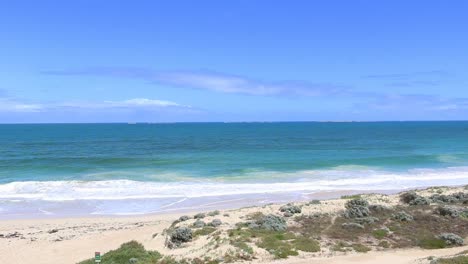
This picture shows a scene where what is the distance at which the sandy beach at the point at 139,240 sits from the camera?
14.6 metres

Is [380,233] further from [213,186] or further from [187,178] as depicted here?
[187,178]

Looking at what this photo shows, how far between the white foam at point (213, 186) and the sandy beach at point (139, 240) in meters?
7.51

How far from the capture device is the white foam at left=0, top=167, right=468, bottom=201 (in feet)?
105

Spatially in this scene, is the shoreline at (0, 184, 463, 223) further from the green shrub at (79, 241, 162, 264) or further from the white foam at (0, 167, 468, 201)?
the green shrub at (79, 241, 162, 264)

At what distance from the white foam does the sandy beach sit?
7.51 meters

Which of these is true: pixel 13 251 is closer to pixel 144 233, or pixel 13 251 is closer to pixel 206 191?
pixel 144 233

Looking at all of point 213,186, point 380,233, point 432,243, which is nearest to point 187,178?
point 213,186

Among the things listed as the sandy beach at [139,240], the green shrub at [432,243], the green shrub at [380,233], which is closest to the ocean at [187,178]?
the sandy beach at [139,240]

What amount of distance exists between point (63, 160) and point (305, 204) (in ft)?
135

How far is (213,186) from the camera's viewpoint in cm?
3500

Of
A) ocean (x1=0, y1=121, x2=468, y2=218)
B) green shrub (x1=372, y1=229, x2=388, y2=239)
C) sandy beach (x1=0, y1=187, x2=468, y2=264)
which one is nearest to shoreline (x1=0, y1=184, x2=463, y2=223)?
ocean (x1=0, y1=121, x2=468, y2=218)

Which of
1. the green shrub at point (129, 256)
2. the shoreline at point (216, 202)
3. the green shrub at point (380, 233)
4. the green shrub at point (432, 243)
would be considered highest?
the green shrub at point (380, 233)

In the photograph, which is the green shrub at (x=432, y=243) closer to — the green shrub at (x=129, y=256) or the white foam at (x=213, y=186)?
the green shrub at (x=129, y=256)

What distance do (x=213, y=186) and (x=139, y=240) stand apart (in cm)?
1737
